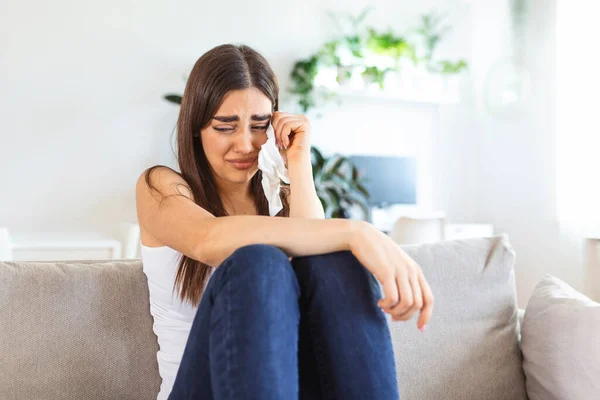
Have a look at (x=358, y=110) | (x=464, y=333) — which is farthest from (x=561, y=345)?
(x=358, y=110)

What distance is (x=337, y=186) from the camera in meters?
3.98

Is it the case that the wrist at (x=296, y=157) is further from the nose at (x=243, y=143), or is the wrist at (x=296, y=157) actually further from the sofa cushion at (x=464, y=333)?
the sofa cushion at (x=464, y=333)

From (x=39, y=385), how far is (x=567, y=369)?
110 centimetres

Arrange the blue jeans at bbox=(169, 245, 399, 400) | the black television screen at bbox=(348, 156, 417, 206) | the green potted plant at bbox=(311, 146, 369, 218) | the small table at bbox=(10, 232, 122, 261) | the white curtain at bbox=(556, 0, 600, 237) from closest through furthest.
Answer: the blue jeans at bbox=(169, 245, 399, 400), the small table at bbox=(10, 232, 122, 261), the white curtain at bbox=(556, 0, 600, 237), the green potted plant at bbox=(311, 146, 369, 218), the black television screen at bbox=(348, 156, 417, 206)

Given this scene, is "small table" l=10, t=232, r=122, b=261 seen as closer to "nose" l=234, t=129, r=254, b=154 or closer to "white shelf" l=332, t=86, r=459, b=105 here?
"nose" l=234, t=129, r=254, b=154

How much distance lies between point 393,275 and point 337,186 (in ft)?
9.94

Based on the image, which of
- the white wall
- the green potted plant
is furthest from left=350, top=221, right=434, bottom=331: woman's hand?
the white wall

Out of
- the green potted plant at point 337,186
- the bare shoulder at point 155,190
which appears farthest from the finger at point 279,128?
the green potted plant at point 337,186

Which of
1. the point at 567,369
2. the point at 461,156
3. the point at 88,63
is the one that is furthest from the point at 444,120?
the point at 567,369

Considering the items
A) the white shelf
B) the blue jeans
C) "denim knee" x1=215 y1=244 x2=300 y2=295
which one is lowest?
the blue jeans

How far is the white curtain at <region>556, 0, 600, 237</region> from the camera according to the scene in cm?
352

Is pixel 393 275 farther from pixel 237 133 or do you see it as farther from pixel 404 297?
pixel 237 133

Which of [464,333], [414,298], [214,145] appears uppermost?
[214,145]

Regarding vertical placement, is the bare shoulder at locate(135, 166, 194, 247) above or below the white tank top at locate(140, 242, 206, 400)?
above
